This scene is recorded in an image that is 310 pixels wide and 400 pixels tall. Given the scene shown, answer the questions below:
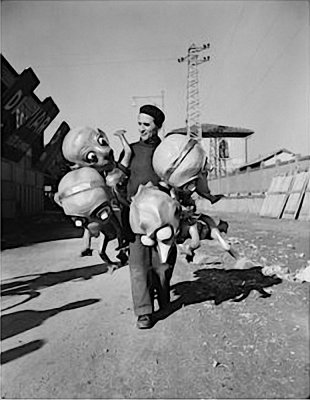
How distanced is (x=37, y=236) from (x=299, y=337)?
169 inches

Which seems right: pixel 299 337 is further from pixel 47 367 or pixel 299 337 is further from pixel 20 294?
pixel 20 294

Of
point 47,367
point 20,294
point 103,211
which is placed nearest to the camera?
point 103,211

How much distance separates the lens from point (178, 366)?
1.15 metres

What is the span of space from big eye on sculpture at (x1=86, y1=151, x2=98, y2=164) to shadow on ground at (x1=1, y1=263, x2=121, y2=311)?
1657 mm

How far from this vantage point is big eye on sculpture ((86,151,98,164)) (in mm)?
865

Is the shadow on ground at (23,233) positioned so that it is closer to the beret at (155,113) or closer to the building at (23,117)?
the building at (23,117)

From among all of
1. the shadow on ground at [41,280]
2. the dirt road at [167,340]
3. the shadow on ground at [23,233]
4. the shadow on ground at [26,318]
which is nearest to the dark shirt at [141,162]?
the dirt road at [167,340]

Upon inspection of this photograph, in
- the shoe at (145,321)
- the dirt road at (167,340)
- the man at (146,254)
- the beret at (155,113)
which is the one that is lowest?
the dirt road at (167,340)

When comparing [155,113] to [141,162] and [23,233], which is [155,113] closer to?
[141,162]

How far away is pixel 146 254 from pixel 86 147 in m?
0.57

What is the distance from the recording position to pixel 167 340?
1.37 m

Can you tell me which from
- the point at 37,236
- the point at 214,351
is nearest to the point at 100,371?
the point at 214,351

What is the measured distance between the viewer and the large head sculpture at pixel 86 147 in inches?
33.7

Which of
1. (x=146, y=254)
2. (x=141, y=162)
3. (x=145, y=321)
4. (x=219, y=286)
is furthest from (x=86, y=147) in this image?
(x=219, y=286)
